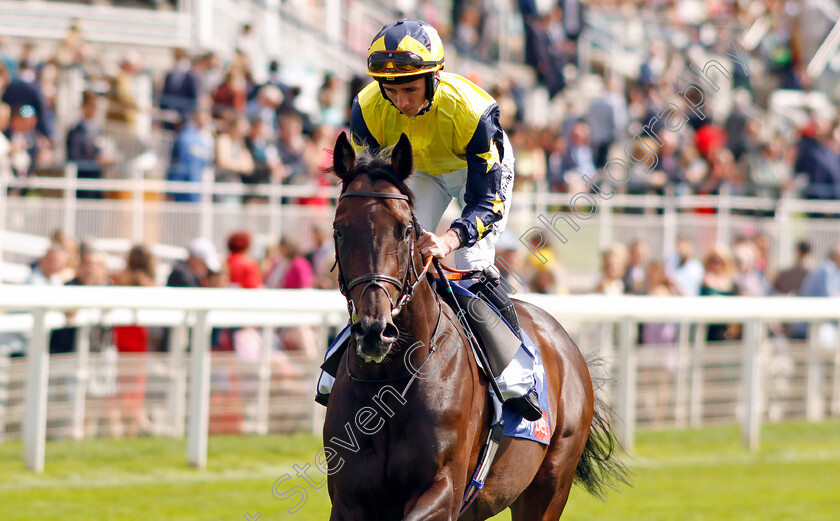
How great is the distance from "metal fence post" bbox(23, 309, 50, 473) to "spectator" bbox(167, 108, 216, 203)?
3.88 meters

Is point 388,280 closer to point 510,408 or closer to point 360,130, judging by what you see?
point 360,130

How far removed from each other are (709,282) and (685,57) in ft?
26.8

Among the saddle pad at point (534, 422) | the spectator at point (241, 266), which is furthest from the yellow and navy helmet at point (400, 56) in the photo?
the spectator at point (241, 266)

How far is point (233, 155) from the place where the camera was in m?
11.0

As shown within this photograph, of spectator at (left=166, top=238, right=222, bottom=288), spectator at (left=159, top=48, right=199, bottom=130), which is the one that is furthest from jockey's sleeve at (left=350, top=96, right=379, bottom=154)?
spectator at (left=159, top=48, right=199, bottom=130)

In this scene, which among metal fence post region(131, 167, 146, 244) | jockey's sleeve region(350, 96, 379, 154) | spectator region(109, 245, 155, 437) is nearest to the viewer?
jockey's sleeve region(350, 96, 379, 154)

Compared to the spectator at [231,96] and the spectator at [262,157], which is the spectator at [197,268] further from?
the spectator at [231,96]

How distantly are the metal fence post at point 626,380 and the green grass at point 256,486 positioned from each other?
0.20 m

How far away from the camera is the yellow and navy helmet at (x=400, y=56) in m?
3.89

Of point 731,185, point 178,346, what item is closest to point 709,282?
point 731,185

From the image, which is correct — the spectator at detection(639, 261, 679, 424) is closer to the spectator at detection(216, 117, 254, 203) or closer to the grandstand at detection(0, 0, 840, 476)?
the grandstand at detection(0, 0, 840, 476)

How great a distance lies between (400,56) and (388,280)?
87 cm

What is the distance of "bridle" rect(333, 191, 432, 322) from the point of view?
3.43m

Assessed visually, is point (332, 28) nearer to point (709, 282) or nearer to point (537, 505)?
point (709, 282)
